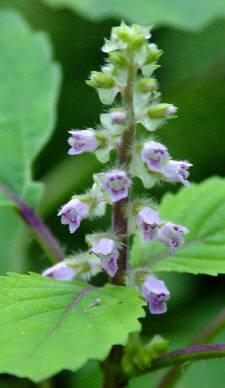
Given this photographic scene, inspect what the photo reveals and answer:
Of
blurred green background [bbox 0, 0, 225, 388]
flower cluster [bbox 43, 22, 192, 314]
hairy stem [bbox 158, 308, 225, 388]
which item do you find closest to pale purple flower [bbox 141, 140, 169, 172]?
flower cluster [bbox 43, 22, 192, 314]

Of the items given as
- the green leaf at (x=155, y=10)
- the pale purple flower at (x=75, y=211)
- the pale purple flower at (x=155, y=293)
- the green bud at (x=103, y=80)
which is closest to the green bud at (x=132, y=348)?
the pale purple flower at (x=155, y=293)

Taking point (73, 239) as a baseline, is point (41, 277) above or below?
below

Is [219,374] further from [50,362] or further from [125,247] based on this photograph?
[50,362]

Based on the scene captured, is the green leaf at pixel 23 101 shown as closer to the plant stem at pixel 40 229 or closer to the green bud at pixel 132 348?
the plant stem at pixel 40 229

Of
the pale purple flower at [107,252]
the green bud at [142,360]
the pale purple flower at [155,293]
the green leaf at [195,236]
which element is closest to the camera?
the pale purple flower at [107,252]

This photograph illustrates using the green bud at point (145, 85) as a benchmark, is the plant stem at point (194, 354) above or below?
below

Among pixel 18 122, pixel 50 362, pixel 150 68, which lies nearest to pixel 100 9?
pixel 18 122

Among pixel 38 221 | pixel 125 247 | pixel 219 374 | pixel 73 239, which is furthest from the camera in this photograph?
pixel 73 239
